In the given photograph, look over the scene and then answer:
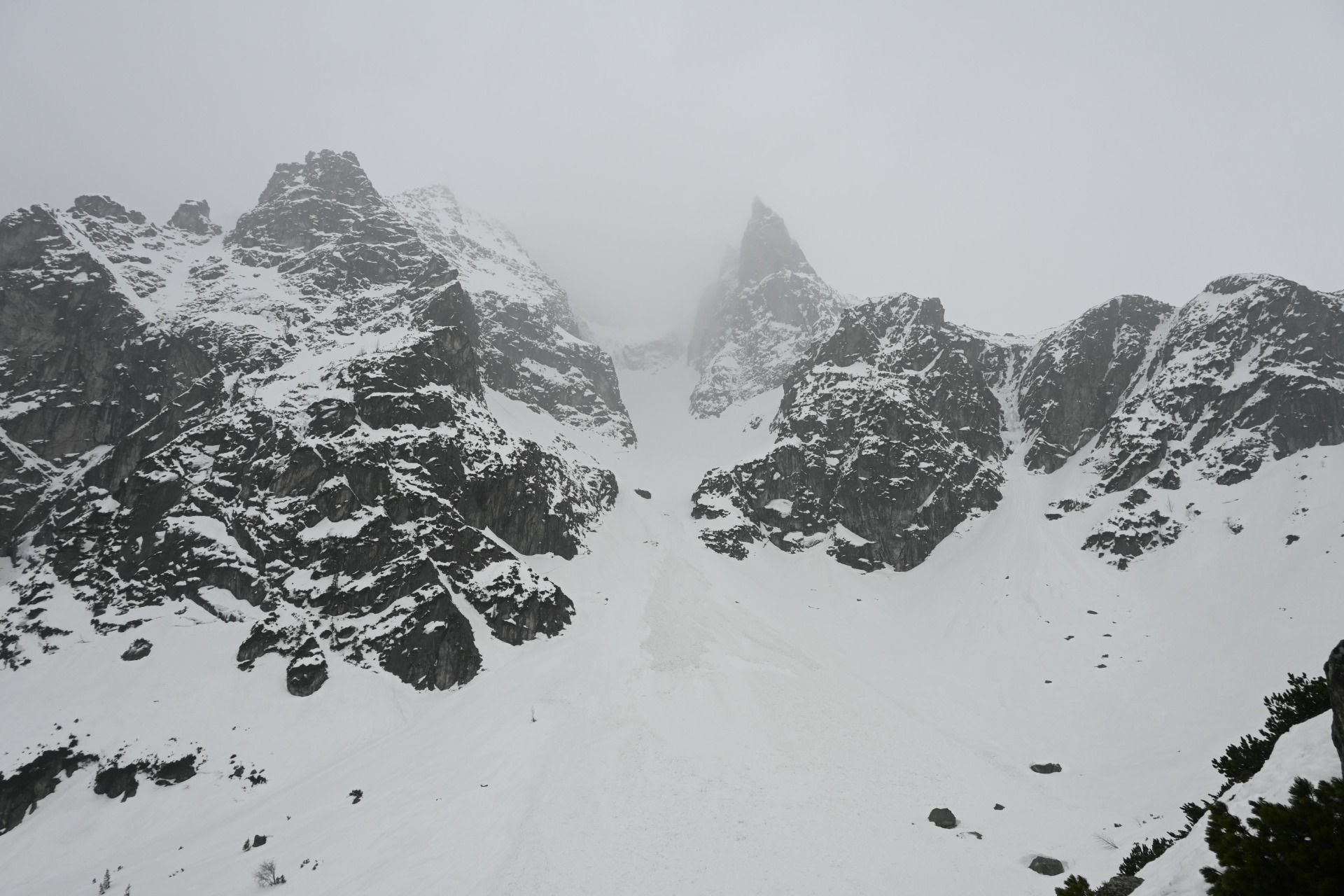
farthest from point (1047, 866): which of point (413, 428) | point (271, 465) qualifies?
point (271, 465)

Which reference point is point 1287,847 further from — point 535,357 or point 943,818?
point 535,357

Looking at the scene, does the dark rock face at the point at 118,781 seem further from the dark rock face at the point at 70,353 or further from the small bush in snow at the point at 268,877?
the dark rock face at the point at 70,353

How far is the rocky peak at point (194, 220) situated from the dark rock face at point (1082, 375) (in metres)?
187

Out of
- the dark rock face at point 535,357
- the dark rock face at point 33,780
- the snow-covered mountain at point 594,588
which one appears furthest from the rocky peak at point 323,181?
the dark rock face at point 33,780

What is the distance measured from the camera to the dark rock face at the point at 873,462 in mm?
102312

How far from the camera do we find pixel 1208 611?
68.4 metres

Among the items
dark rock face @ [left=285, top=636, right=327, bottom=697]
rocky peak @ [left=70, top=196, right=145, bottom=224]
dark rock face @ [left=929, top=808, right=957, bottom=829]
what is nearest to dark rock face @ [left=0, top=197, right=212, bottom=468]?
rocky peak @ [left=70, top=196, right=145, bottom=224]

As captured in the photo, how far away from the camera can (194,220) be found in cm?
14225

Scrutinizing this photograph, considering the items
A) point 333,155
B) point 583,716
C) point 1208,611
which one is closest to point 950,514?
point 1208,611

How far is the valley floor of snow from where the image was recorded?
3291 cm

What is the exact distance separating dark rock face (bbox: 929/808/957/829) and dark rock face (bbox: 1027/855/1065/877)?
17.6ft

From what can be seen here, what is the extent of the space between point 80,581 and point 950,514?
4548 inches

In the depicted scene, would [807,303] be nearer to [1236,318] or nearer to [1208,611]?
[1236,318]

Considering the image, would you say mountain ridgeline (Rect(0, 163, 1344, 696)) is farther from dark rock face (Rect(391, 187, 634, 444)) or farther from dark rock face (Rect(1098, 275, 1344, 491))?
dark rock face (Rect(391, 187, 634, 444))
